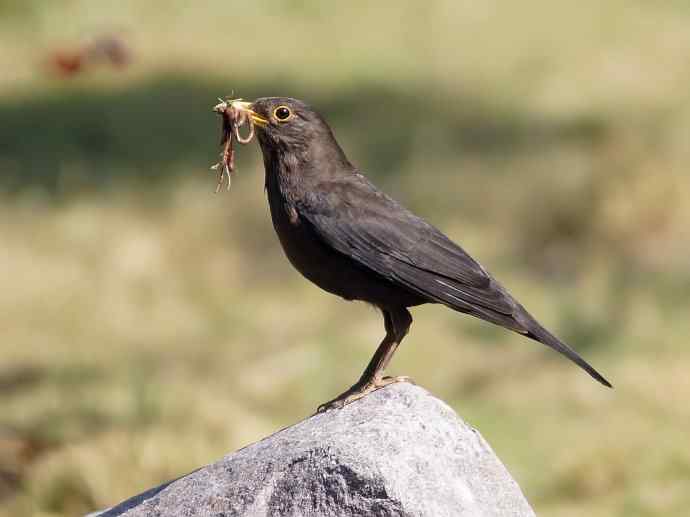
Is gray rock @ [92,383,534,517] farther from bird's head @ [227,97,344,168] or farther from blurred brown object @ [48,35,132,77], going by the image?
blurred brown object @ [48,35,132,77]

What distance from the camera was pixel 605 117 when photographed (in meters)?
11.5

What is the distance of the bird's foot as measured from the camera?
502 cm

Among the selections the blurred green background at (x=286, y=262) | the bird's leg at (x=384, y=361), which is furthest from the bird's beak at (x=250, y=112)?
the blurred green background at (x=286, y=262)

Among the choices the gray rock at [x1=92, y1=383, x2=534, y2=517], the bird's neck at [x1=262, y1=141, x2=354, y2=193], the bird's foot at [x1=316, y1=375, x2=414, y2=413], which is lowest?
the gray rock at [x1=92, y1=383, x2=534, y2=517]

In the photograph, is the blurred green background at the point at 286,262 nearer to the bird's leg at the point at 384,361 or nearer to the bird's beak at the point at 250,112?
the bird's leg at the point at 384,361

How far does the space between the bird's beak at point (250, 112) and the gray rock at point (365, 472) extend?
122 centimetres

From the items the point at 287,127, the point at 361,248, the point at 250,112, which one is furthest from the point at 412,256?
the point at 250,112

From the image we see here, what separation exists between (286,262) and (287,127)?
502cm

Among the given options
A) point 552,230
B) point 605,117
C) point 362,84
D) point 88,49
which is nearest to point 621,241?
point 552,230

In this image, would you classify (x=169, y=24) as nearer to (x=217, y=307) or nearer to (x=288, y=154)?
(x=217, y=307)

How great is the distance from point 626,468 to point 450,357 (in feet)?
6.08

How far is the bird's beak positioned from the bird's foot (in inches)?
44.9

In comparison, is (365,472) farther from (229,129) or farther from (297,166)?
(229,129)

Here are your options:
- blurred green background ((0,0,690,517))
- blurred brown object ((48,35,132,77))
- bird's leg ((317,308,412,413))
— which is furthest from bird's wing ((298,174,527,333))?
blurred brown object ((48,35,132,77))
